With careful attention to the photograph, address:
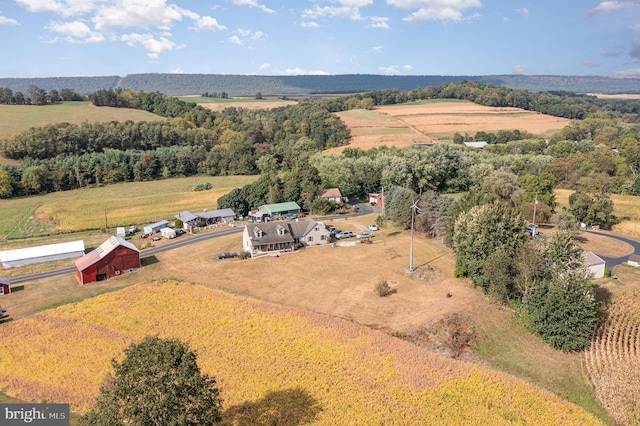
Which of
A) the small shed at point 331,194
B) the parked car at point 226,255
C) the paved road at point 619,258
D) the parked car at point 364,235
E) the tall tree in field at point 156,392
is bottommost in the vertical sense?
the parked car at point 226,255

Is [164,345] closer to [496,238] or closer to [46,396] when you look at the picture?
[46,396]

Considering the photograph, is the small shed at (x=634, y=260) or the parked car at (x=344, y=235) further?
the parked car at (x=344, y=235)

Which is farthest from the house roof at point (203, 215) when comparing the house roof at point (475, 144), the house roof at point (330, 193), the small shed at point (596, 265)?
the house roof at point (475, 144)

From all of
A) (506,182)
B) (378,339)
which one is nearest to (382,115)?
(506,182)

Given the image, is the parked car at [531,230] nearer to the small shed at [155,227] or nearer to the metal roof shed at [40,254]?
the small shed at [155,227]

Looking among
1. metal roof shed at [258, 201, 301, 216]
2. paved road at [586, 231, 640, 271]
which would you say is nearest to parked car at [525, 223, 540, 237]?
paved road at [586, 231, 640, 271]

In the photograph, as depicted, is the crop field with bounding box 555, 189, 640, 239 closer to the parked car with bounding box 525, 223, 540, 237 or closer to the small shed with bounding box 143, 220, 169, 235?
the parked car with bounding box 525, 223, 540, 237
